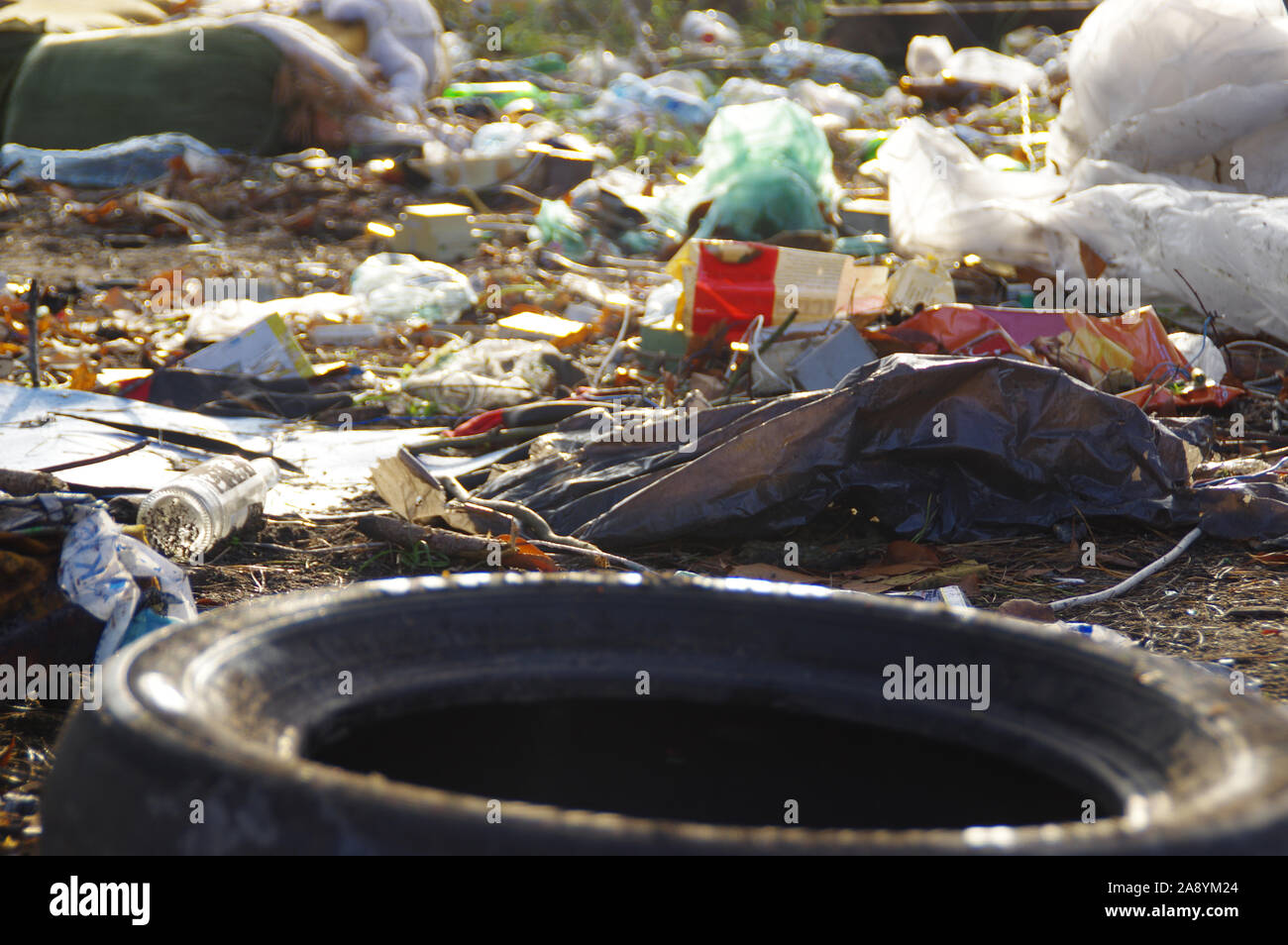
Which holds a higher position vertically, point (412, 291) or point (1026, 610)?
point (412, 291)

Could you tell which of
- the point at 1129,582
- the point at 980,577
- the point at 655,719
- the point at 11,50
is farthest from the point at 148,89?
the point at 655,719

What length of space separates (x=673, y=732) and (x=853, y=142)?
1054 centimetres

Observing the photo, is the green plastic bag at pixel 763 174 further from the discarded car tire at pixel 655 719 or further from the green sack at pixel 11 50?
the discarded car tire at pixel 655 719

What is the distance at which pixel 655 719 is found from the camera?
4.76ft

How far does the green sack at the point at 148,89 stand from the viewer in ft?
33.1

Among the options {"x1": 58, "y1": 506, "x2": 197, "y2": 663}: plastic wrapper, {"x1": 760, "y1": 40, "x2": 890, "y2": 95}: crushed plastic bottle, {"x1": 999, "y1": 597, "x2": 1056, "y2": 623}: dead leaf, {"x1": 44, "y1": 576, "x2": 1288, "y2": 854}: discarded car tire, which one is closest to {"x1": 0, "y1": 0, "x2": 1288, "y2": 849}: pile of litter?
{"x1": 58, "y1": 506, "x2": 197, "y2": 663}: plastic wrapper

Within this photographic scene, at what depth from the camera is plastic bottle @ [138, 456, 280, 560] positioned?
3289mm

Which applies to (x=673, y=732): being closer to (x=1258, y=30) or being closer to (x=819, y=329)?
(x=819, y=329)

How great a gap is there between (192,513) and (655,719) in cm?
226

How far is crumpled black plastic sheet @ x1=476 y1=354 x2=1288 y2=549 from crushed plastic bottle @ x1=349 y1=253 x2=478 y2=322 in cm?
335

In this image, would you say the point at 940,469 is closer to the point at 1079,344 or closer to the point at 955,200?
the point at 1079,344

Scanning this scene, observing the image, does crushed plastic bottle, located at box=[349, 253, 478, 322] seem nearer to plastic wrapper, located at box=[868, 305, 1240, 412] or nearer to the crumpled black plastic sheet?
plastic wrapper, located at box=[868, 305, 1240, 412]

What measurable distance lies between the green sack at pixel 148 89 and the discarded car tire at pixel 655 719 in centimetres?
994
